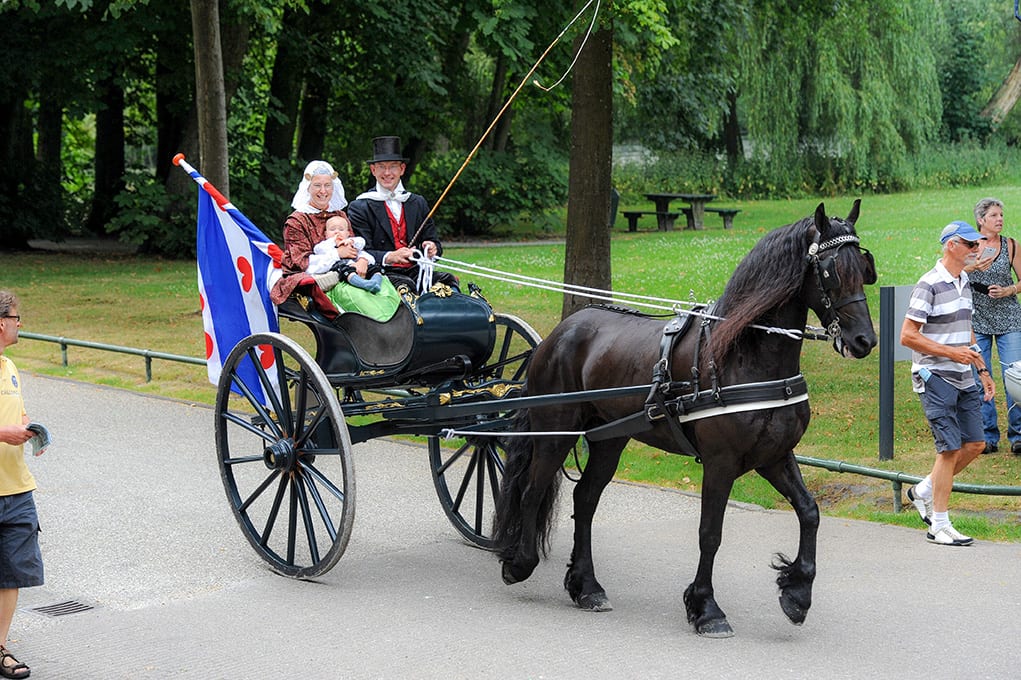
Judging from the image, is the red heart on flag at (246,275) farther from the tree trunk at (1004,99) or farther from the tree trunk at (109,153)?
the tree trunk at (1004,99)

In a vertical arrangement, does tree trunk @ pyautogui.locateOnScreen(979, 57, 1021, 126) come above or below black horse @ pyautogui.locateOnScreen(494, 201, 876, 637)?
above

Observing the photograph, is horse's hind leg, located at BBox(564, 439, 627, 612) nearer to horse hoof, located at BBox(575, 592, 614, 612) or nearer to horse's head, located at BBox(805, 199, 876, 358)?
horse hoof, located at BBox(575, 592, 614, 612)

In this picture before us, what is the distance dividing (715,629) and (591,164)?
7.77 meters

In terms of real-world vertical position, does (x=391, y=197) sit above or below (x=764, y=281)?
above

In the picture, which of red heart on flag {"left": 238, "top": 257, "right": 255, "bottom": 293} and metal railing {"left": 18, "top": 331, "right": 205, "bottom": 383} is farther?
metal railing {"left": 18, "top": 331, "right": 205, "bottom": 383}

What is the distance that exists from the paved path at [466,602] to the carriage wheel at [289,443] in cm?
21

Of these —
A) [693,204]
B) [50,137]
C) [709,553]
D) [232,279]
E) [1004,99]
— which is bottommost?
[709,553]

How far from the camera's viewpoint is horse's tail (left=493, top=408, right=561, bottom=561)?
7.03m

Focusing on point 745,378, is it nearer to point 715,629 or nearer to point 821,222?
point 821,222

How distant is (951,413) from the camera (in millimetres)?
7840

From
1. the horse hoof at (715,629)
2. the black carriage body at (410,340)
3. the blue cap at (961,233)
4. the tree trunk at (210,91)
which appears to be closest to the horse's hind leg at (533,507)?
the black carriage body at (410,340)

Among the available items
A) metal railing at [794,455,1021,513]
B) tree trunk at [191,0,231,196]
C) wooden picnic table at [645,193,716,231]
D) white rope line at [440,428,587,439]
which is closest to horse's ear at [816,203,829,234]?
white rope line at [440,428,587,439]

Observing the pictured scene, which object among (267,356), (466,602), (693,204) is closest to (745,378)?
(466,602)

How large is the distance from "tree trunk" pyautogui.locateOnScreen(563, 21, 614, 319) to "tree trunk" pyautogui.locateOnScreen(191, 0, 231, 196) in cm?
539
